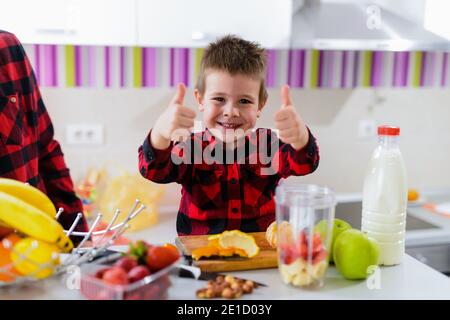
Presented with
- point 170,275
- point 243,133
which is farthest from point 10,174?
point 170,275

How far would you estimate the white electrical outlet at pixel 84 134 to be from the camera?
90.1 inches

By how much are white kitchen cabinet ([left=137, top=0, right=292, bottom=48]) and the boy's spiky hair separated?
25.7 inches

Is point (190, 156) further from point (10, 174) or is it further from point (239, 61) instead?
point (10, 174)

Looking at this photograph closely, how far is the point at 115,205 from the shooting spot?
7.22 ft

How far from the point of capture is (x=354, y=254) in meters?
0.90

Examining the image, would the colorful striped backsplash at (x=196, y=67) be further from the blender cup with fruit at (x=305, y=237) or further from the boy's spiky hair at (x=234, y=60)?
the blender cup with fruit at (x=305, y=237)

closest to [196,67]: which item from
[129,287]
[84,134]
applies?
[84,134]

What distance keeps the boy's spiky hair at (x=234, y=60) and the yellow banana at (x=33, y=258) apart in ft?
1.99

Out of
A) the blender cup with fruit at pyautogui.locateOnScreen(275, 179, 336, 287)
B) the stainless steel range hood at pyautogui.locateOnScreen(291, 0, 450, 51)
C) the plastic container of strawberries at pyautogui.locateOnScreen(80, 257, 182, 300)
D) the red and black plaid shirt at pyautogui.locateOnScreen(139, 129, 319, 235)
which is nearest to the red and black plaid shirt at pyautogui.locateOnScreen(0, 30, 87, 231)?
the red and black plaid shirt at pyautogui.locateOnScreen(139, 129, 319, 235)

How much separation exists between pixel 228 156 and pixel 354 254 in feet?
1.78

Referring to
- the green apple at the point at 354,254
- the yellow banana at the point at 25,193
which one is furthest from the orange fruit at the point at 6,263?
the green apple at the point at 354,254

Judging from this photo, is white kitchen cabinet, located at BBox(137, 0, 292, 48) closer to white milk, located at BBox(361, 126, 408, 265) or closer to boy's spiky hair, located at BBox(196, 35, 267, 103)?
boy's spiky hair, located at BBox(196, 35, 267, 103)

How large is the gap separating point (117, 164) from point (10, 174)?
37.1 inches

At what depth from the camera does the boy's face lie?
48.2 inches
